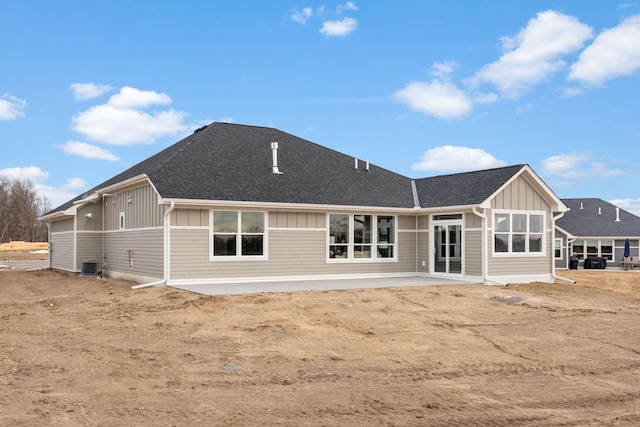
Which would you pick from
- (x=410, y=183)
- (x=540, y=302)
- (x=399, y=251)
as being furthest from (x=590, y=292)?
(x=410, y=183)

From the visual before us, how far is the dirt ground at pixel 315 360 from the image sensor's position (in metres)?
6.64

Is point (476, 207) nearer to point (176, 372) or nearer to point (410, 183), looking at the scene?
point (410, 183)

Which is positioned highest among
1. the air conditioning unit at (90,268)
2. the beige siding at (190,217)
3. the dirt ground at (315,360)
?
the beige siding at (190,217)

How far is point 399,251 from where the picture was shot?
71.3 feet

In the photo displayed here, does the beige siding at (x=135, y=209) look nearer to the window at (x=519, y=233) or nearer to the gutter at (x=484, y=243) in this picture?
the gutter at (x=484, y=243)

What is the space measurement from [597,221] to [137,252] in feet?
106

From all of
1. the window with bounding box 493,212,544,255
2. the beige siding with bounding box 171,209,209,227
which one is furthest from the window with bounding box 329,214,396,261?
the beige siding with bounding box 171,209,209,227

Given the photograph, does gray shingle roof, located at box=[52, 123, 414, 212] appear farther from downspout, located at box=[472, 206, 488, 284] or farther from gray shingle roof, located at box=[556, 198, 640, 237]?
gray shingle roof, located at box=[556, 198, 640, 237]

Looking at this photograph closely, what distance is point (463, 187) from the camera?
21.2 meters

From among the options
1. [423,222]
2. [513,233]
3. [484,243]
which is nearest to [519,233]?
[513,233]

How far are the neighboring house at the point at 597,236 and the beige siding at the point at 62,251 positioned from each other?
27.2 metres

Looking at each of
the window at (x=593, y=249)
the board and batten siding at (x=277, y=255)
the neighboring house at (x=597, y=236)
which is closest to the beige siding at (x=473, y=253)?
the board and batten siding at (x=277, y=255)

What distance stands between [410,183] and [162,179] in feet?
35.3

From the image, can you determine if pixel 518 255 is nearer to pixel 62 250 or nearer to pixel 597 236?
pixel 62 250
